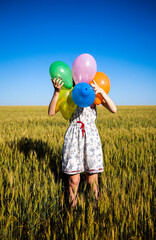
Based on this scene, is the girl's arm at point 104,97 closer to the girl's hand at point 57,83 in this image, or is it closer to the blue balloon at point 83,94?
the blue balloon at point 83,94

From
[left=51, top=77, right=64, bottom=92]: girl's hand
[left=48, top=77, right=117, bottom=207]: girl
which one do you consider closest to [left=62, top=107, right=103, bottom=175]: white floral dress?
[left=48, top=77, right=117, bottom=207]: girl

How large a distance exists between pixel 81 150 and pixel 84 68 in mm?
789

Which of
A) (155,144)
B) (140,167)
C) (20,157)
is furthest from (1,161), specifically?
(155,144)

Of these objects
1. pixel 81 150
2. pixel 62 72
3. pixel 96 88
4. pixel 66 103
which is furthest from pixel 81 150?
pixel 62 72

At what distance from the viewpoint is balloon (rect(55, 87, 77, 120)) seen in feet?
4.92

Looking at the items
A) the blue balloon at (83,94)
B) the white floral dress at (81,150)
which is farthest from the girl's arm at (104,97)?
the white floral dress at (81,150)

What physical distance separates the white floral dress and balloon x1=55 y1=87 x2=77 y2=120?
136mm

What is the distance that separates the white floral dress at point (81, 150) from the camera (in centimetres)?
150

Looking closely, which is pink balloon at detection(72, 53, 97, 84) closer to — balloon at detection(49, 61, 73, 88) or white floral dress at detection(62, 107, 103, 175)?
balloon at detection(49, 61, 73, 88)

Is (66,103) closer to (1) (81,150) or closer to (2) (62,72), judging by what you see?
(2) (62,72)

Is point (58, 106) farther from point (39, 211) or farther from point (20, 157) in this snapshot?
point (20, 157)

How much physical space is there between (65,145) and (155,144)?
2.65 metres

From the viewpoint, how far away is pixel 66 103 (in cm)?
151

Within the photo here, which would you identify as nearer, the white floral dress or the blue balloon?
the blue balloon
